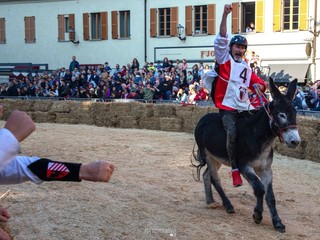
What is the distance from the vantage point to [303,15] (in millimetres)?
28828

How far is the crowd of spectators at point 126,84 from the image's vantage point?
22688 millimetres

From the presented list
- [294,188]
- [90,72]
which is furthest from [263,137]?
[90,72]

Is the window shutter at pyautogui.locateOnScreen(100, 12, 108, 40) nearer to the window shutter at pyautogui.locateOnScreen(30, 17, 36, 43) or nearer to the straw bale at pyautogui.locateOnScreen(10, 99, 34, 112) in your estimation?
the window shutter at pyautogui.locateOnScreen(30, 17, 36, 43)

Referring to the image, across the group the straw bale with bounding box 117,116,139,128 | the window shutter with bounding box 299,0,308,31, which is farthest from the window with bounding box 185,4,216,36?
the straw bale with bounding box 117,116,139,128

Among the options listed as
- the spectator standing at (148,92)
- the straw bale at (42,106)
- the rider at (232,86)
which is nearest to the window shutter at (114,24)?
the straw bale at (42,106)

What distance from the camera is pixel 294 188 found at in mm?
9602

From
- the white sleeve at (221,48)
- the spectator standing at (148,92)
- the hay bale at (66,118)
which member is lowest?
the hay bale at (66,118)

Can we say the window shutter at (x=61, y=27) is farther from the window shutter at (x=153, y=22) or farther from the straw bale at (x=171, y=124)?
the straw bale at (x=171, y=124)

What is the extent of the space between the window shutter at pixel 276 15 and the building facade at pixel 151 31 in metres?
0.03

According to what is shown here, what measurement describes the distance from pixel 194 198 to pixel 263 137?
2.02 m

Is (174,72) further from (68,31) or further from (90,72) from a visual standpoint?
(68,31)

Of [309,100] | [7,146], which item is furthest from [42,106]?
[7,146]

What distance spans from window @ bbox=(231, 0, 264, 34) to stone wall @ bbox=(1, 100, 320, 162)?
12.7m

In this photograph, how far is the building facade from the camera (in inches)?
1155
